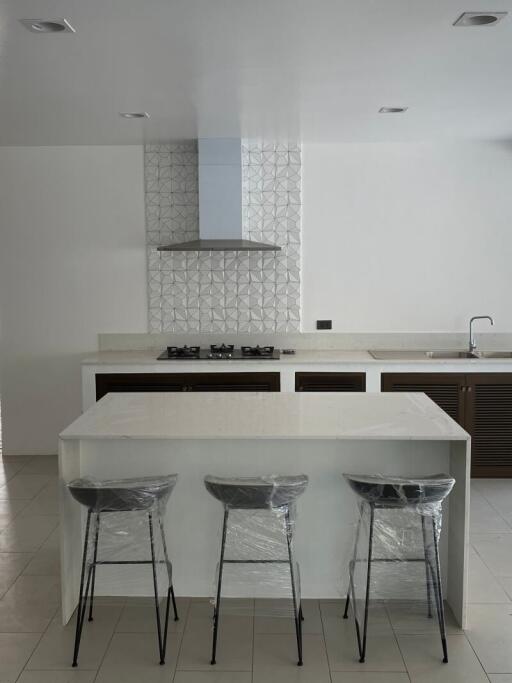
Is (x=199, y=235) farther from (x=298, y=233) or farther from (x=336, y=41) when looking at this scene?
(x=336, y=41)

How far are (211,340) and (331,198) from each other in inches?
60.2

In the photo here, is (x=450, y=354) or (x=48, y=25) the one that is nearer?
(x=48, y=25)

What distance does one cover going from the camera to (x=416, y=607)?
11.4 ft

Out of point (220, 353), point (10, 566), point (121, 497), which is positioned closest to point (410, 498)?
point (121, 497)

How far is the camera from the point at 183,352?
5828 millimetres

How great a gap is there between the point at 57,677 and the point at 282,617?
1.03 meters

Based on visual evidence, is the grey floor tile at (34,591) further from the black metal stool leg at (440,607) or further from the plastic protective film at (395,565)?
the black metal stool leg at (440,607)

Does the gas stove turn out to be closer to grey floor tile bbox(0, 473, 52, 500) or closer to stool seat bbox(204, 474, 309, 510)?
grey floor tile bbox(0, 473, 52, 500)

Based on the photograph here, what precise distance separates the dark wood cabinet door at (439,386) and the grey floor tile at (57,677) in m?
3.26

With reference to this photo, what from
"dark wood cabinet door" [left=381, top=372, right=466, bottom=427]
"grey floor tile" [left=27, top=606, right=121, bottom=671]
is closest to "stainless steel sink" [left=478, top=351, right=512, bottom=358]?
"dark wood cabinet door" [left=381, top=372, right=466, bottom=427]

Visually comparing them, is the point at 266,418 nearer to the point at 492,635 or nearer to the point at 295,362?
the point at 492,635

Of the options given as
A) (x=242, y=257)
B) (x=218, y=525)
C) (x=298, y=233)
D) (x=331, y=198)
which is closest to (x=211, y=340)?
(x=242, y=257)

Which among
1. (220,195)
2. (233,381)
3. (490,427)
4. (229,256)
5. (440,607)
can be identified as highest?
(220,195)

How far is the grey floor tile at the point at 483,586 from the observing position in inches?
141
